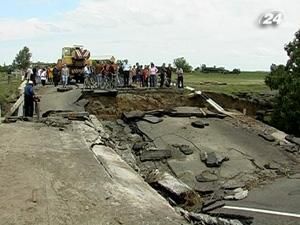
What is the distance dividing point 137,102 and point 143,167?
34.6 ft

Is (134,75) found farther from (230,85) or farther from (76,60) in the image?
(230,85)

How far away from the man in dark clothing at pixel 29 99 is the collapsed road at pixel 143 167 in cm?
68

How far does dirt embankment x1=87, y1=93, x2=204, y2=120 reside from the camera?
86.4 ft

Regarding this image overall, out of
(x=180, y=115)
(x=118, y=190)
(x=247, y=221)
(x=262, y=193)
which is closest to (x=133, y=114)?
(x=180, y=115)

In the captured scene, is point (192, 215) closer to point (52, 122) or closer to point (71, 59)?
point (52, 122)

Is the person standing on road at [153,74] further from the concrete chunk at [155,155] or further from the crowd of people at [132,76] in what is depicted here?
the concrete chunk at [155,155]

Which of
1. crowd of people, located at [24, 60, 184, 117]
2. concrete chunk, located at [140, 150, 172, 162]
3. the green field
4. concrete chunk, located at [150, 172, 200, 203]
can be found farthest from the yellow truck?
concrete chunk, located at [150, 172, 200, 203]

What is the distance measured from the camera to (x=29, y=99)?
20547mm

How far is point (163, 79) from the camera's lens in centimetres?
3275

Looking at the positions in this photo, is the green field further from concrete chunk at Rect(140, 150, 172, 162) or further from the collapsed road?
concrete chunk at Rect(140, 150, 172, 162)

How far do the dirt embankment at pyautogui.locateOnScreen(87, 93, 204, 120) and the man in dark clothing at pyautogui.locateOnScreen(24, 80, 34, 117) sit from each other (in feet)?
16.4

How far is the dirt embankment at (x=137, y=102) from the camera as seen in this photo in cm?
2633

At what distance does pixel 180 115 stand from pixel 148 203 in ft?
43.5

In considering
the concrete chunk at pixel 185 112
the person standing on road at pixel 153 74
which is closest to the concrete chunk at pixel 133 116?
the concrete chunk at pixel 185 112
